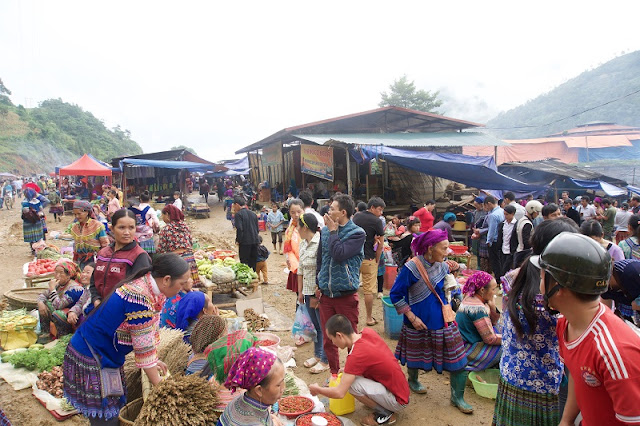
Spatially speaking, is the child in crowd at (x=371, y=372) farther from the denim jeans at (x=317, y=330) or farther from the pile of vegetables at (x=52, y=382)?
the pile of vegetables at (x=52, y=382)

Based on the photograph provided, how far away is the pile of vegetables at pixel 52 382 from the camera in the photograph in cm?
418

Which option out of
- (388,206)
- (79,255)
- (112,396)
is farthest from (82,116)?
(112,396)

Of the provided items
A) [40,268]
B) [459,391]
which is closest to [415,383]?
[459,391]

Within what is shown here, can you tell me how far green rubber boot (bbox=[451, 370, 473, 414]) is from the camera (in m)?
3.82

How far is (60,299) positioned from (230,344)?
351 cm

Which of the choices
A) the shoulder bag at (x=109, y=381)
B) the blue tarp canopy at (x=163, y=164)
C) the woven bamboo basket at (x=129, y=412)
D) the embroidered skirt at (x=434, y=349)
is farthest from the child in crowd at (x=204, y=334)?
the blue tarp canopy at (x=163, y=164)

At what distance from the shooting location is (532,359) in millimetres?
2430

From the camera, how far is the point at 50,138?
151 ft

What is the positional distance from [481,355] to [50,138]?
54432 millimetres

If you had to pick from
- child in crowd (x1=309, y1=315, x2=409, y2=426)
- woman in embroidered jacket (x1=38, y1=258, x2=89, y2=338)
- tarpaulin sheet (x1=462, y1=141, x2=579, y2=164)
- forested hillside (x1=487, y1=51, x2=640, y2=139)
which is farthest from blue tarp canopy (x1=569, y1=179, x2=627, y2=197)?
forested hillside (x1=487, y1=51, x2=640, y2=139)

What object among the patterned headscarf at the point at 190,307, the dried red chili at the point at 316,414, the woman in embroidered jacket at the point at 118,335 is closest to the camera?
the woman in embroidered jacket at the point at 118,335

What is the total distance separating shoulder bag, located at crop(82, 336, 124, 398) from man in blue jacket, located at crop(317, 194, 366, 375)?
6.38 feet

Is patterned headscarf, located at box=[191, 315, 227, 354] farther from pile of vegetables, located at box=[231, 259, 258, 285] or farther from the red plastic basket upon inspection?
pile of vegetables, located at box=[231, 259, 258, 285]

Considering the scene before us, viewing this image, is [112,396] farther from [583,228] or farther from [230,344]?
[583,228]
